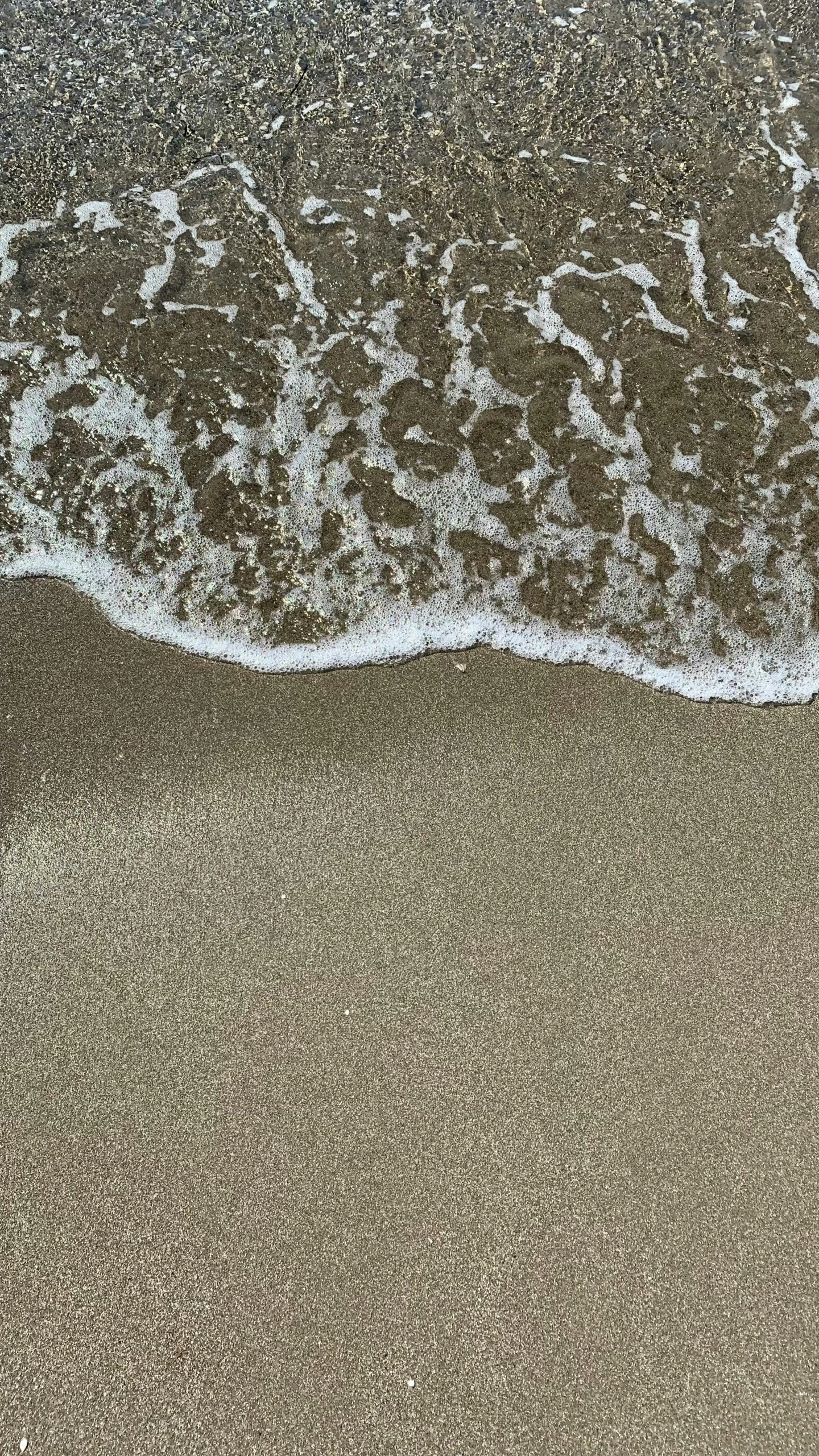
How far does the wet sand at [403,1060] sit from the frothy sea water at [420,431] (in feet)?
0.96

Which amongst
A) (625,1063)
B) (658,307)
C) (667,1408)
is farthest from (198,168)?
(667,1408)

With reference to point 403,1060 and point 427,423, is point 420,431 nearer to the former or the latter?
point 427,423

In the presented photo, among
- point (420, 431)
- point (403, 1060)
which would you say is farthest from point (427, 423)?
point (403, 1060)

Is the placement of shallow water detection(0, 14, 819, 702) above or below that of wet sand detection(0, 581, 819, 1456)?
above

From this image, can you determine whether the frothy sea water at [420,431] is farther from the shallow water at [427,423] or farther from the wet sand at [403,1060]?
the wet sand at [403,1060]

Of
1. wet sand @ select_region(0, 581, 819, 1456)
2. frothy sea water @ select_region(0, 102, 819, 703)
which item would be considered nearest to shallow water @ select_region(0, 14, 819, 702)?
frothy sea water @ select_region(0, 102, 819, 703)

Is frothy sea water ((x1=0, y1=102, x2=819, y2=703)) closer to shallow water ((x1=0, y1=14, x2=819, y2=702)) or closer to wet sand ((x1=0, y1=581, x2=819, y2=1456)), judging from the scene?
shallow water ((x1=0, y1=14, x2=819, y2=702))

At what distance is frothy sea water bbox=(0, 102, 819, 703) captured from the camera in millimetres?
3410

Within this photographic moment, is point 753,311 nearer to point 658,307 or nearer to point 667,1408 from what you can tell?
point 658,307

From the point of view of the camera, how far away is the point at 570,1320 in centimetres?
233

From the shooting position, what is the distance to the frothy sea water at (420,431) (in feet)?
11.2

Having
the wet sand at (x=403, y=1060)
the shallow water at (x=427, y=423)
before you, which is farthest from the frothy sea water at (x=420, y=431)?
the wet sand at (x=403, y=1060)

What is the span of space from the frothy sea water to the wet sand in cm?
29

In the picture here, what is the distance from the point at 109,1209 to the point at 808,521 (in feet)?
11.4
